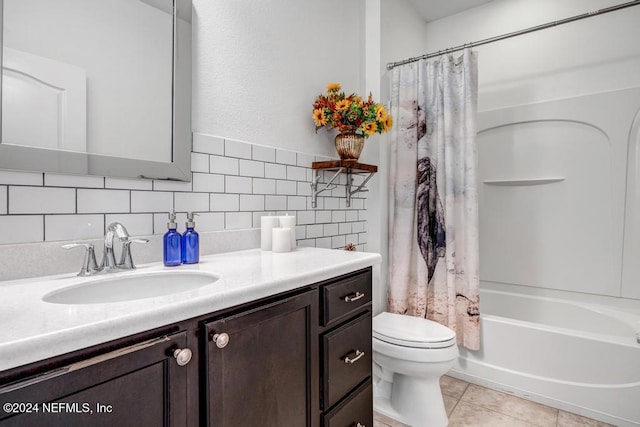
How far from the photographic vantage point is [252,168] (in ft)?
5.08

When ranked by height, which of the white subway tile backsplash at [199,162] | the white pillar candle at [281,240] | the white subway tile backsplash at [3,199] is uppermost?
the white subway tile backsplash at [199,162]

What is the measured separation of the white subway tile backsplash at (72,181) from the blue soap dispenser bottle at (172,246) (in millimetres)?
235

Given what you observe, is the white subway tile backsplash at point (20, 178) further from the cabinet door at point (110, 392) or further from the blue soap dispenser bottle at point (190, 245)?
the cabinet door at point (110, 392)

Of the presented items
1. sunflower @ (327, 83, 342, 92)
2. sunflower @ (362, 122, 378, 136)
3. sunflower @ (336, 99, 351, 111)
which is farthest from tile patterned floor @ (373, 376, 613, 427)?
sunflower @ (327, 83, 342, 92)

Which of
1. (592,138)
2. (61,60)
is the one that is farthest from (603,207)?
(61,60)

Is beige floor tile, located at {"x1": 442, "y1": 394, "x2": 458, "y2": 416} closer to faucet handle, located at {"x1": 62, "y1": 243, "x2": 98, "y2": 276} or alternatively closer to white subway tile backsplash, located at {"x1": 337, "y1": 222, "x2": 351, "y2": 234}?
white subway tile backsplash, located at {"x1": 337, "y1": 222, "x2": 351, "y2": 234}

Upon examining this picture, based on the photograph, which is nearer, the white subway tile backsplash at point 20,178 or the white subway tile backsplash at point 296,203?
the white subway tile backsplash at point 20,178

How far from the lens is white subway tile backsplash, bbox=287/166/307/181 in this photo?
1752mm

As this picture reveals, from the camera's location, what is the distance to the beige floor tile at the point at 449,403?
1917 millimetres

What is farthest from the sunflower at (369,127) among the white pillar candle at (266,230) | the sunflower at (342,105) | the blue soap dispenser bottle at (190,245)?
the blue soap dispenser bottle at (190,245)

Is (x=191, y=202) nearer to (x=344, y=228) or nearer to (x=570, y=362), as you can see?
(x=344, y=228)

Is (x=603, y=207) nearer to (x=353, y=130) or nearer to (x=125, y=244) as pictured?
(x=353, y=130)

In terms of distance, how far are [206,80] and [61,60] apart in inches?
19.3

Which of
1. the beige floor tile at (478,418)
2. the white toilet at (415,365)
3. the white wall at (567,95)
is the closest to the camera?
the white toilet at (415,365)
